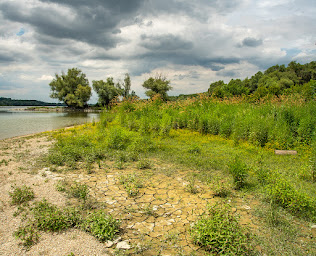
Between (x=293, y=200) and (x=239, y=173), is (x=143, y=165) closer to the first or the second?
(x=239, y=173)

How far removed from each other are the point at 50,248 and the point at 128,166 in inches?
149

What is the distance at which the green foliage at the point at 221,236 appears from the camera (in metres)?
2.62

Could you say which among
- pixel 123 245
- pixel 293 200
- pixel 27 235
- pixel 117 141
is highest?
pixel 117 141

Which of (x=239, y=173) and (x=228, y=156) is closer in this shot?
(x=239, y=173)

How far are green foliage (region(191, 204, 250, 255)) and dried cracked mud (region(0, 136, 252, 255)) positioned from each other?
16 cm

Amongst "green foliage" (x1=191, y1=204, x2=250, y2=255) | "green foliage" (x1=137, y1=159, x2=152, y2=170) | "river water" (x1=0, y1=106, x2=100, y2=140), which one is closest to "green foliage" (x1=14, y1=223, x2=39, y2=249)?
"green foliage" (x1=191, y1=204, x2=250, y2=255)

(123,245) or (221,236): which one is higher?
(221,236)

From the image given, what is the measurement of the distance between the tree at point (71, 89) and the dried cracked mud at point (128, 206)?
52.7m

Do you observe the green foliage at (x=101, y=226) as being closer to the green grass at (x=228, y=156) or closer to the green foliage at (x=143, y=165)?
the green grass at (x=228, y=156)

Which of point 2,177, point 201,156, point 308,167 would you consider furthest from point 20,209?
point 308,167

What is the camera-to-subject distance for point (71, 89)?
5769 cm

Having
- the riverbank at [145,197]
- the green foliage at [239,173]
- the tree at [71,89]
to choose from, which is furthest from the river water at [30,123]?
the tree at [71,89]

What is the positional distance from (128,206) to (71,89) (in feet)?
198

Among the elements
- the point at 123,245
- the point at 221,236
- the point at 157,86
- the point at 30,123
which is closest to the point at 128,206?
the point at 123,245
